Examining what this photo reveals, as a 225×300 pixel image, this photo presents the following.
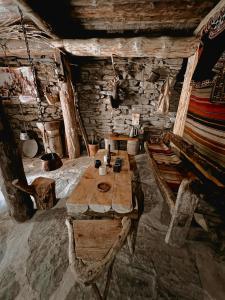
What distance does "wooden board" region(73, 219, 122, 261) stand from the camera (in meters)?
1.51

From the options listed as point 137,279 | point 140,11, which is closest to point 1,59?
point 140,11

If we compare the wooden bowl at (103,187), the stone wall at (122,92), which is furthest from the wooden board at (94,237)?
the stone wall at (122,92)

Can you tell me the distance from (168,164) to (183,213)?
140 centimetres

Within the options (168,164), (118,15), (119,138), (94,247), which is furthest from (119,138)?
(94,247)

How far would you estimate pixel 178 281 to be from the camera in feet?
5.69

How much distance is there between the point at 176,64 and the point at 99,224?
507cm

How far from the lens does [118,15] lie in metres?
2.83

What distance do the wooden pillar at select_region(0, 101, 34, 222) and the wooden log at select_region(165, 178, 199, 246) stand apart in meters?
2.38

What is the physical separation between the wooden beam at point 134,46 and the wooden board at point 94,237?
3538 millimetres

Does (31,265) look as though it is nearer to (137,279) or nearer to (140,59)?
(137,279)

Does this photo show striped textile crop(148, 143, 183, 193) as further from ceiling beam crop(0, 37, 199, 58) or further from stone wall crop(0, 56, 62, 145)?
stone wall crop(0, 56, 62, 145)

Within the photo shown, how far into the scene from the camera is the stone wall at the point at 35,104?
484 centimetres

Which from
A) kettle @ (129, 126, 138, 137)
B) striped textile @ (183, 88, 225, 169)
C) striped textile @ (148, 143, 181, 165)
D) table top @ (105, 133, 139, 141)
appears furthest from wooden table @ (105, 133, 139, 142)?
striped textile @ (183, 88, 225, 169)

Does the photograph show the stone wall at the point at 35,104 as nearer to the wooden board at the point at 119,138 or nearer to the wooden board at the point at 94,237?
the wooden board at the point at 119,138
